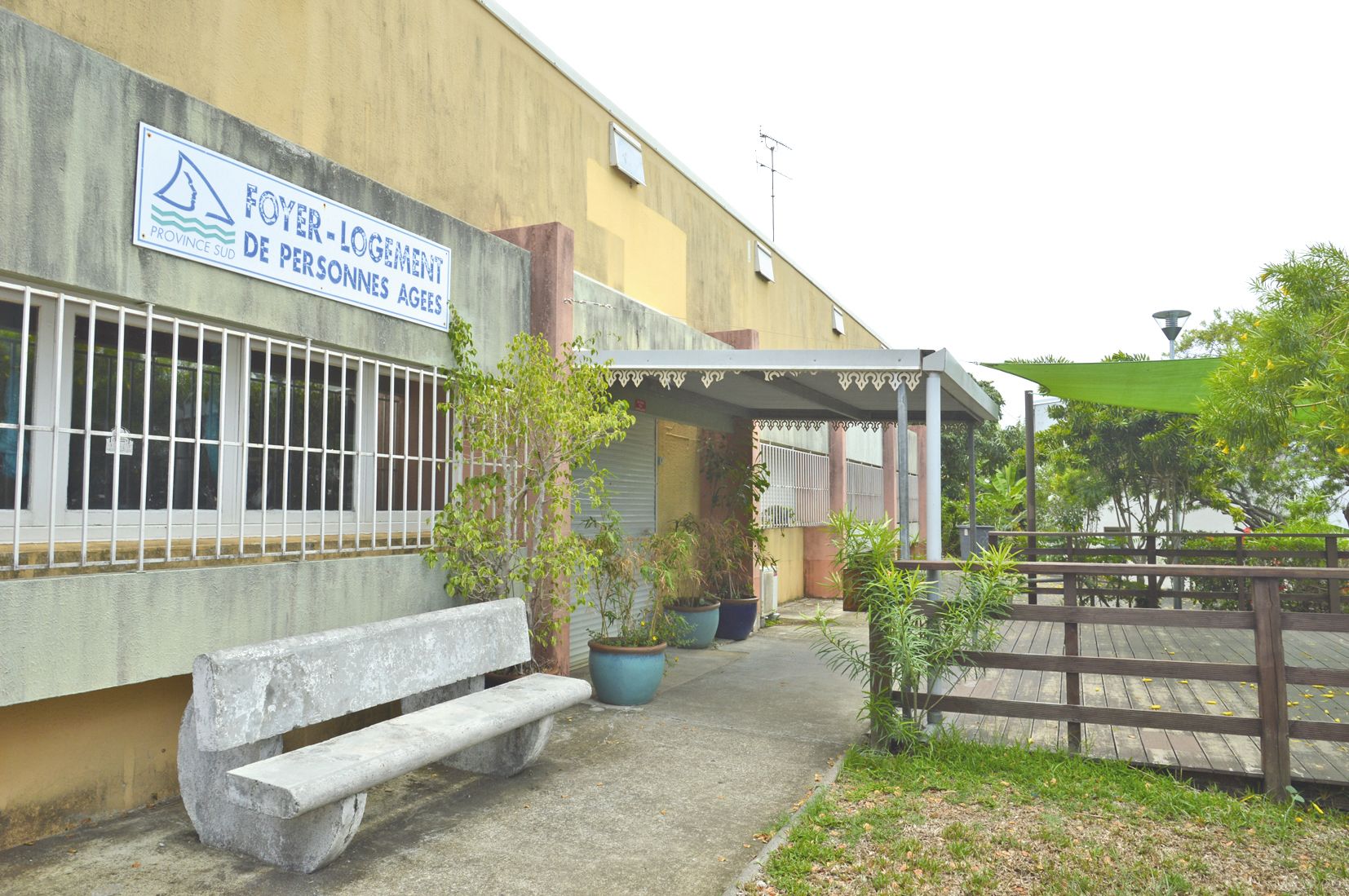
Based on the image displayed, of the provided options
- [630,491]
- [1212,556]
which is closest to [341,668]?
[630,491]

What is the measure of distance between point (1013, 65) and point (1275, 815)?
19.9ft

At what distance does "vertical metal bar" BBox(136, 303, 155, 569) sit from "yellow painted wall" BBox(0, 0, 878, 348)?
80 cm

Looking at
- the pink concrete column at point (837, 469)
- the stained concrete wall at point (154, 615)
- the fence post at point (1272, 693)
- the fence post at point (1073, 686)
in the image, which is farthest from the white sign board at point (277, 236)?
the pink concrete column at point (837, 469)

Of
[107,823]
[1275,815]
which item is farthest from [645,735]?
[1275,815]

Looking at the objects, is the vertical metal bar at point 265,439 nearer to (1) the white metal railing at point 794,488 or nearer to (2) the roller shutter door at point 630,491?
(2) the roller shutter door at point 630,491

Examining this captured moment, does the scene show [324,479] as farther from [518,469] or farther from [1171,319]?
[1171,319]

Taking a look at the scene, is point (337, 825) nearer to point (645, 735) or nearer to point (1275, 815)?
point (645, 735)

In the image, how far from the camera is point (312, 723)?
12.8 ft

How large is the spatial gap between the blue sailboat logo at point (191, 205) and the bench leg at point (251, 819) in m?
2.10

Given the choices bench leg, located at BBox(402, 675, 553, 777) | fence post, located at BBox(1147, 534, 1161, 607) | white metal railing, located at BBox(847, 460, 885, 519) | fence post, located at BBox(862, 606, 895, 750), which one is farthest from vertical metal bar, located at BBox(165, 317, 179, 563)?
white metal railing, located at BBox(847, 460, 885, 519)

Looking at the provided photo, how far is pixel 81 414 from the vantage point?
156 inches

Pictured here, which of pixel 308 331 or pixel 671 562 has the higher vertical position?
pixel 308 331

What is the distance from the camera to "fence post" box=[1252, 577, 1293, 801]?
4516 mm

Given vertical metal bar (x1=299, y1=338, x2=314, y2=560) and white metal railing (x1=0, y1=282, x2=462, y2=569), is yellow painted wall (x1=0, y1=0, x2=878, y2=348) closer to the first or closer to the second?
white metal railing (x1=0, y1=282, x2=462, y2=569)
